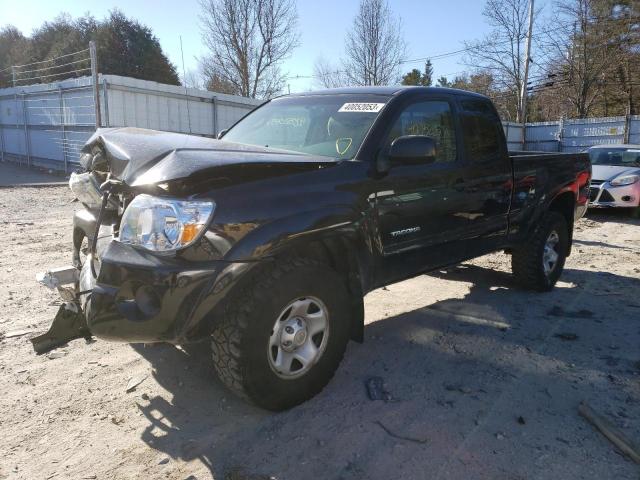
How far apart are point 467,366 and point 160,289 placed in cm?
226

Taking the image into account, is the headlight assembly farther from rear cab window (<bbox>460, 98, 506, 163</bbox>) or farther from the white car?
rear cab window (<bbox>460, 98, 506, 163</bbox>)

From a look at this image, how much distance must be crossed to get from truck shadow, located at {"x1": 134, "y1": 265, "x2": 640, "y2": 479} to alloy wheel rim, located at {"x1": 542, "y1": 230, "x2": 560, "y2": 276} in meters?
0.86

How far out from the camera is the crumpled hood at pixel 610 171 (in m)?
10.9

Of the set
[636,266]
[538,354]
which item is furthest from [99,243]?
[636,266]

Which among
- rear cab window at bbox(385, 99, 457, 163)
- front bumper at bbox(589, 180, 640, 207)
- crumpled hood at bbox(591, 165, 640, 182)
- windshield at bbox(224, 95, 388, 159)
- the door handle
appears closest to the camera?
windshield at bbox(224, 95, 388, 159)

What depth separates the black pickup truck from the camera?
246cm

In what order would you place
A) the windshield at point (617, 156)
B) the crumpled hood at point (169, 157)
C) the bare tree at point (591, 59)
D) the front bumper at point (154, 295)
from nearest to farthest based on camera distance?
the front bumper at point (154, 295)
the crumpled hood at point (169, 157)
the windshield at point (617, 156)
the bare tree at point (591, 59)

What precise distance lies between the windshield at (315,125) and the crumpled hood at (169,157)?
0.36m

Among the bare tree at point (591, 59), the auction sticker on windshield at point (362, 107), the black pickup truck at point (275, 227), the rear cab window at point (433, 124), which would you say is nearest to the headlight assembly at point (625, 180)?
the black pickup truck at point (275, 227)

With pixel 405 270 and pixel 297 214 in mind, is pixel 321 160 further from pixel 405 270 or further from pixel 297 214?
pixel 405 270

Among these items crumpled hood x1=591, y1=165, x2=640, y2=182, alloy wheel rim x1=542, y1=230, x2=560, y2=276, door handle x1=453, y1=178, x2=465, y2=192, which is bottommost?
alloy wheel rim x1=542, y1=230, x2=560, y2=276

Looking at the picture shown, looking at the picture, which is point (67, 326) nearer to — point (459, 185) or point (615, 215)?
point (459, 185)

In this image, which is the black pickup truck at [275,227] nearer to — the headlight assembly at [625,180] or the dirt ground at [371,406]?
the dirt ground at [371,406]

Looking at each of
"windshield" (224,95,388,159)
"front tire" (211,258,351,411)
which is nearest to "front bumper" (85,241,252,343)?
"front tire" (211,258,351,411)
